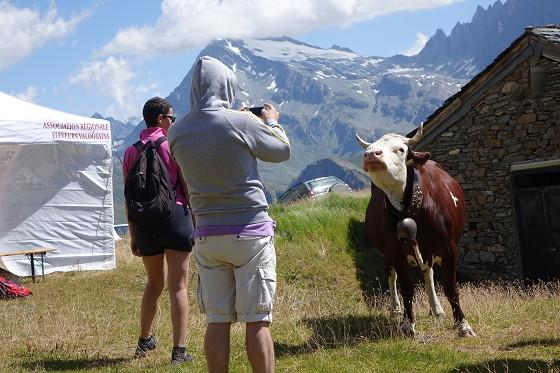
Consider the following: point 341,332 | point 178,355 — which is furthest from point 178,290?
point 341,332

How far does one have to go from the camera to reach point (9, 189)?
1384cm

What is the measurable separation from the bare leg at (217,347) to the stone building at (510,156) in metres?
11.3

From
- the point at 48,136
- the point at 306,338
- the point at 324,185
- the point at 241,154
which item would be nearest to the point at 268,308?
the point at 241,154

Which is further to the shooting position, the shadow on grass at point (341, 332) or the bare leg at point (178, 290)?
the shadow on grass at point (341, 332)

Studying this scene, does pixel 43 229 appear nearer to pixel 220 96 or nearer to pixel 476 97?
pixel 476 97

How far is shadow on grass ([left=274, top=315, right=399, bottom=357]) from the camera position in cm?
612

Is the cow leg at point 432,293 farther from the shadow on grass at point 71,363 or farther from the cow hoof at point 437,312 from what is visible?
the shadow on grass at point 71,363

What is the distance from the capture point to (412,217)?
6.58 metres

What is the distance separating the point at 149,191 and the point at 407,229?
229cm

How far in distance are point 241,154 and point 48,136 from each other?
35.1ft

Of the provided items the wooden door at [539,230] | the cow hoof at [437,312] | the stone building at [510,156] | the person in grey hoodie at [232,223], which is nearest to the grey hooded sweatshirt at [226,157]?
the person in grey hoodie at [232,223]

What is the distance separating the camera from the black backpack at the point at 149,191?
5.36 metres

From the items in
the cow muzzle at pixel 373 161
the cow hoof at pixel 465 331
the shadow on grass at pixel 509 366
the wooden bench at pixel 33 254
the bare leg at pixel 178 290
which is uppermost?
the cow muzzle at pixel 373 161

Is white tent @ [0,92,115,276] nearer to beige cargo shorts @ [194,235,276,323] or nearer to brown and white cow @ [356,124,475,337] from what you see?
brown and white cow @ [356,124,475,337]
